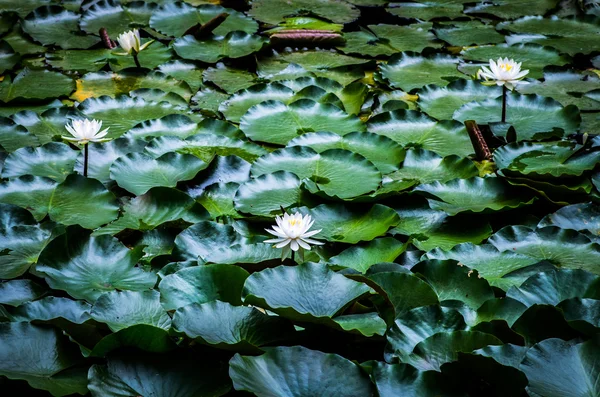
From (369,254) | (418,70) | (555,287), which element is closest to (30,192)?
(369,254)

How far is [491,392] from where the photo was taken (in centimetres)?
154

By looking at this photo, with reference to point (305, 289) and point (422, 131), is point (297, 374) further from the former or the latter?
point (422, 131)

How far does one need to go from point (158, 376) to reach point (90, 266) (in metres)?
0.51

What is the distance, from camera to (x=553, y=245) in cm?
212

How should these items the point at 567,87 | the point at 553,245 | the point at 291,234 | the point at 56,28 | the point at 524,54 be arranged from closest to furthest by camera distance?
the point at 291,234 < the point at 553,245 < the point at 567,87 < the point at 524,54 < the point at 56,28

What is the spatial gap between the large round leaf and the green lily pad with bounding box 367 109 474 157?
1374 mm

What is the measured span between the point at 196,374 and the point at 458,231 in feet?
3.25

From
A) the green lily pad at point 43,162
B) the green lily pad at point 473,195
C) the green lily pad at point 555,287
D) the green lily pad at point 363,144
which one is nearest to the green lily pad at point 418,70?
the green lily pad at point 363,144

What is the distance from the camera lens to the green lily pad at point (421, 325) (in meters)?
1.69

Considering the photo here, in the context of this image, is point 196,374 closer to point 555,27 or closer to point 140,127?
point 140,127

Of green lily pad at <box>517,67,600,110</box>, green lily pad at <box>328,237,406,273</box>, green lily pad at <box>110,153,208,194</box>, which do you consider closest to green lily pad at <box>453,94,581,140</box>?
green lily pad at <box>517,67,600,110</box>

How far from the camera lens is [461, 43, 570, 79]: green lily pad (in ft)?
11.6

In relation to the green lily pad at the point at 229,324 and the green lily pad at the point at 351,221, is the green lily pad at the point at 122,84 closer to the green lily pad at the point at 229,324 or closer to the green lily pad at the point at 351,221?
the green lily pad at the point at 351,221

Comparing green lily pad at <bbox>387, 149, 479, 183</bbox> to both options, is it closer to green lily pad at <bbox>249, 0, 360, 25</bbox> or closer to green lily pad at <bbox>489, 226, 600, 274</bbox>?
green lily pad at <bbox>489, 226, 600, 274</bbox>
